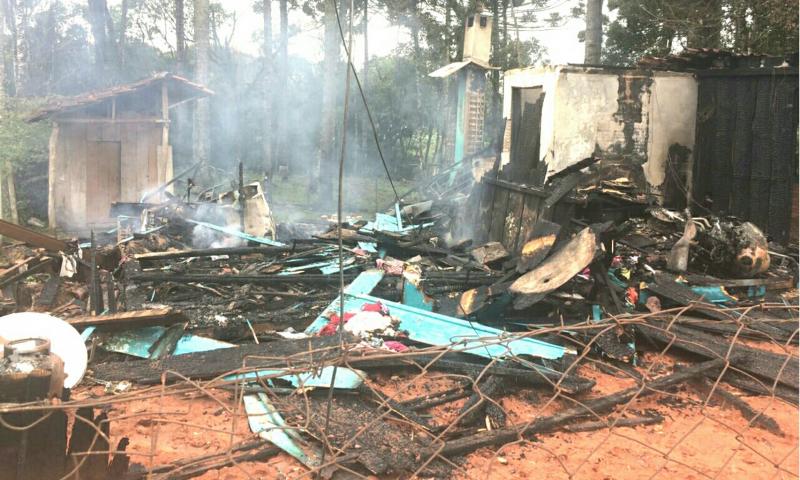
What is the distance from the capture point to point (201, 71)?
62.4ft

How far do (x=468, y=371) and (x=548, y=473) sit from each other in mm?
1487

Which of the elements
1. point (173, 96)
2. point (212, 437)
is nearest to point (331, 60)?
point (173, 96)

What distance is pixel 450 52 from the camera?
83.5 ft

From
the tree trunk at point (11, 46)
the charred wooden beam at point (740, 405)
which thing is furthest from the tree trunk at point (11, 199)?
the charred wooden beam at point (740, 405)

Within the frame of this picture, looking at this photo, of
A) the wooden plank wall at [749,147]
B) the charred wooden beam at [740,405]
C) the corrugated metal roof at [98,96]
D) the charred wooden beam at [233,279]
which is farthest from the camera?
the corrugated metal roof at [98,96]

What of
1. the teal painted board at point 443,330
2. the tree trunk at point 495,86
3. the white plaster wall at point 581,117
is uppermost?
the tree trunk at point 495,86

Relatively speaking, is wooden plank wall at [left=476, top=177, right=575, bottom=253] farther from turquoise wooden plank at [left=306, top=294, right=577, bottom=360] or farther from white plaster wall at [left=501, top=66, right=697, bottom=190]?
turquoise wooden plank at [left=306, top=294, right=577, bottom=360]

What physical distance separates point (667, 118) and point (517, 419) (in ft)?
31.1

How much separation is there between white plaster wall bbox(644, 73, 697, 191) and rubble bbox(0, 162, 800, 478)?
2.04 meters

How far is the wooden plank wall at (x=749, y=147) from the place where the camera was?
11.0 m

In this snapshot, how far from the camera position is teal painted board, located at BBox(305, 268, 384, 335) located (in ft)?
21.1

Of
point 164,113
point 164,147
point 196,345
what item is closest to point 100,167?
point 164,147

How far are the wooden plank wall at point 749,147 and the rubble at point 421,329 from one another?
1.91 m

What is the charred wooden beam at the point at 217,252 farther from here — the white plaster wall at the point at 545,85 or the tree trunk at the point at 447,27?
the tree trunk at the point at 447,27
